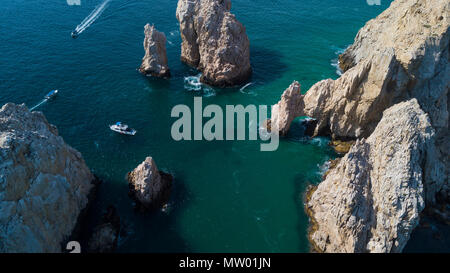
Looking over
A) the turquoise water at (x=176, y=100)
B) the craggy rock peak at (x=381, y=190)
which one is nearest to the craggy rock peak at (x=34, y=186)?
the turquoise water at (x=176, y=100)

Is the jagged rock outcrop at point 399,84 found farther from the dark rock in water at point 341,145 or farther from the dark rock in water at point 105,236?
the dark rock in water at point 105,236

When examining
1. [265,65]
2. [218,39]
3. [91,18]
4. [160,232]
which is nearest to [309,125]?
[265,65]

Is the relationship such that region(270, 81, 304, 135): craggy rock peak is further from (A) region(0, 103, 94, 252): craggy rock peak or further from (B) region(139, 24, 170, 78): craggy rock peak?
(A) region(0, 103, 94, 252): craggy rock peak

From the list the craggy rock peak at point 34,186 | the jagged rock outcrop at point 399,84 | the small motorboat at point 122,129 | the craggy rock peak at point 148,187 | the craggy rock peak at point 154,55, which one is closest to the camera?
the craggy rock peak at point 34,186

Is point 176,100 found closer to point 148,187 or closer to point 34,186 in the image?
point 148,187

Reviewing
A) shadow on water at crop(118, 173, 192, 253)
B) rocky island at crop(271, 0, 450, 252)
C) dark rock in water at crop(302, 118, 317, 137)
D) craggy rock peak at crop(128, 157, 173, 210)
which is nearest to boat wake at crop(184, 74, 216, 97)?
rocky island at crop(271, 0, 450, 252)

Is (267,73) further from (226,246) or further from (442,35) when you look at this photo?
(226,246)

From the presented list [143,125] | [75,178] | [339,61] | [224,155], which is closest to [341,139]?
[224,155]
